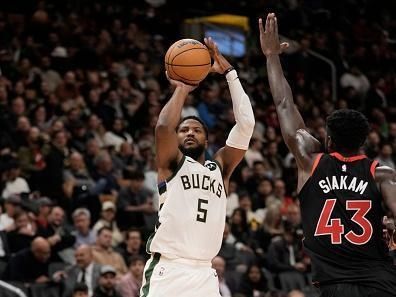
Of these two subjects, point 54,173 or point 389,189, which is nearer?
point 389,189

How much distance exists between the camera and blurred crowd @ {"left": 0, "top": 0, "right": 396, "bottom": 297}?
11.4m

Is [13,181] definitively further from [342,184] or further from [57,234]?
[342,184]

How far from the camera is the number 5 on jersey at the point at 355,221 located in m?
5.49

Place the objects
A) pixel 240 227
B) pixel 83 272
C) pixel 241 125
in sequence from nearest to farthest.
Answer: pixel 241 125, pixel 83 272, pixel 240 227

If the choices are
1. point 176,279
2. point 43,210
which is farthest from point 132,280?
point 176,279

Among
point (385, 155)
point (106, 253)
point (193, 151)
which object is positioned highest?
point (193, 151)

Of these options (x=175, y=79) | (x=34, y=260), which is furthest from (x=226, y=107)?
(x=175, y=79)

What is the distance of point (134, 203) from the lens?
13.1 meters

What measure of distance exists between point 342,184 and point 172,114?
1.25 m

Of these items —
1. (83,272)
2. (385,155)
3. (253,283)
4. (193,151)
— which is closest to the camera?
(193,151)

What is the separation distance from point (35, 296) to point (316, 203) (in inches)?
217

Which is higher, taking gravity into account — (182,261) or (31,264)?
(182,261)

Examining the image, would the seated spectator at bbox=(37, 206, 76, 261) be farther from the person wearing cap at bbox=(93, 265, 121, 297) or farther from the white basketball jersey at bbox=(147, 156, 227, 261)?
the white basketball jersey at bbox=(147, 156, 227, 261)

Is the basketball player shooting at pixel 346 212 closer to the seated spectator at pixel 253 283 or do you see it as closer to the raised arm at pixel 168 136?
the raised arm at pixel 168 136
